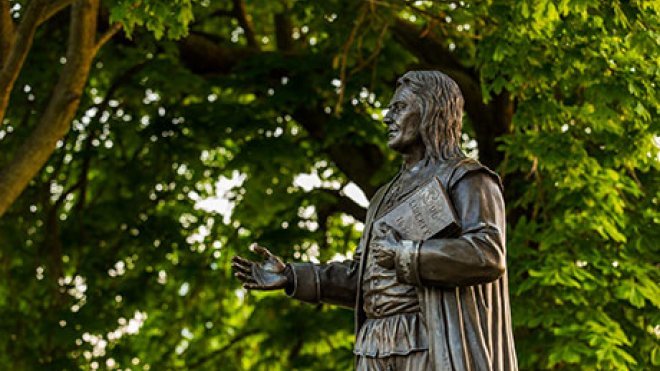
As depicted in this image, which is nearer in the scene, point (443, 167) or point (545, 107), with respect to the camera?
point (443, 167)

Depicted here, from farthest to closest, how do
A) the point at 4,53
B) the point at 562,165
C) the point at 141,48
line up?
the point at 141,48
the point at 562,165
the point at 4,53

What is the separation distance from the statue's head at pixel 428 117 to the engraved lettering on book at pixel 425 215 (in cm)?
29

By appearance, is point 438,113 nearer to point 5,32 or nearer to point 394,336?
point 394,336

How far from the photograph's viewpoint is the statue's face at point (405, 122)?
720cm

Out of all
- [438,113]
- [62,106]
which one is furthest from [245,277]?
[62,106]

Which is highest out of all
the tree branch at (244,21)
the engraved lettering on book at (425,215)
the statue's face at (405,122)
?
the tree branch at (244,21)

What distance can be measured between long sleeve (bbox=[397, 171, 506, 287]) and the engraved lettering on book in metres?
0.07

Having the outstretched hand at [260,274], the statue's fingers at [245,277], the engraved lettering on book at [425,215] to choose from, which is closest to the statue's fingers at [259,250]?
the outstretched hand at [260,274]

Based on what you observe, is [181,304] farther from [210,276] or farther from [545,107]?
[545,107]

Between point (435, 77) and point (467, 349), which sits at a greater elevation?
point (435, 77)

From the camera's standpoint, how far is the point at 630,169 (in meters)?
13.6

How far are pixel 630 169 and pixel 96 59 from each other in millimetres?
6107

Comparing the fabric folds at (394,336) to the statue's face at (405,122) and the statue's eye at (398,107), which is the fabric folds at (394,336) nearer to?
the statue's face at (405,122)

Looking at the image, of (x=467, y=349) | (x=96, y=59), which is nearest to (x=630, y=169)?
(x=96, y=59)
